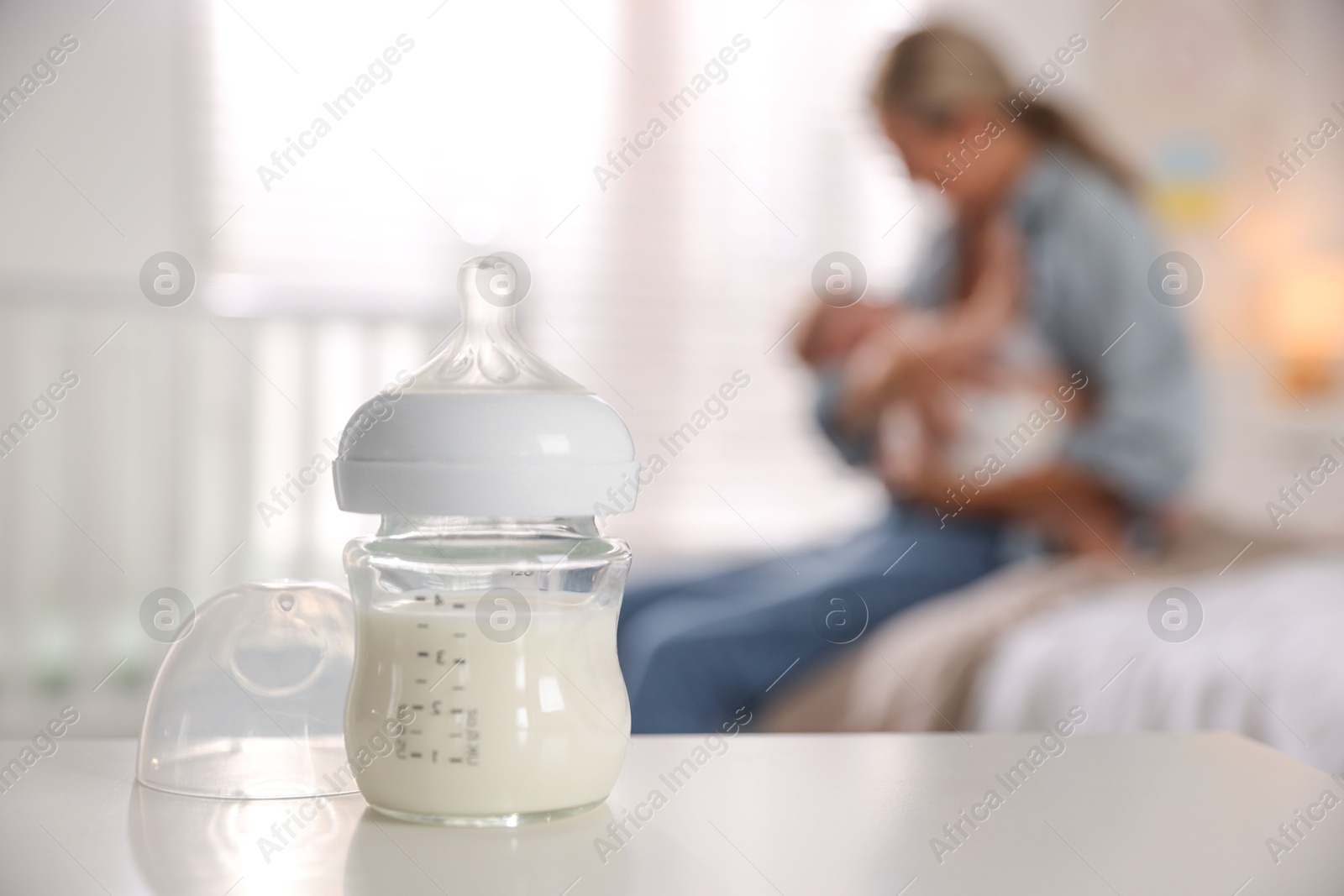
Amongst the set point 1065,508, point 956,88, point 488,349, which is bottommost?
point 1065,508

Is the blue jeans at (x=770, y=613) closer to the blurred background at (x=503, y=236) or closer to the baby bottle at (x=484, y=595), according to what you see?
the blurred background at (x=503, y=236)

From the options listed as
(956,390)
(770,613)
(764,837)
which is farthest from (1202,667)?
(956,390)

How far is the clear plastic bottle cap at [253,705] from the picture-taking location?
1.82ft

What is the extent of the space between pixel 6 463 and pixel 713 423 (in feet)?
4.67

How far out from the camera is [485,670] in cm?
49

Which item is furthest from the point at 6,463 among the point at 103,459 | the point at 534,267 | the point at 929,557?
the point at 929,557

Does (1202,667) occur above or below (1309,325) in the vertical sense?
below

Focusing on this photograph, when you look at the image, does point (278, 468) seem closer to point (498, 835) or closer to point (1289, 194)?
point (498, 835)

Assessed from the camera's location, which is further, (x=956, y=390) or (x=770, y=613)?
(x=956, y=390)

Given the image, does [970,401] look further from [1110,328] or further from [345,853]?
[345,853]

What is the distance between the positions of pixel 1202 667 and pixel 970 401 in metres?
1.07

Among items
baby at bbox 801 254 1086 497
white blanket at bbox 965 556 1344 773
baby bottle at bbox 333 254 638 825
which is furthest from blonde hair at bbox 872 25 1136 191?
baby bottle at bbox 333 254 638 825

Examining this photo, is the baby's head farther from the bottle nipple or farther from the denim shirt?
the bottle nipple

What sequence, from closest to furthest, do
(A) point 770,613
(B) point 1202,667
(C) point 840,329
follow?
(B) point 1202,667, (A) point 770,613, (C) point 840,329
